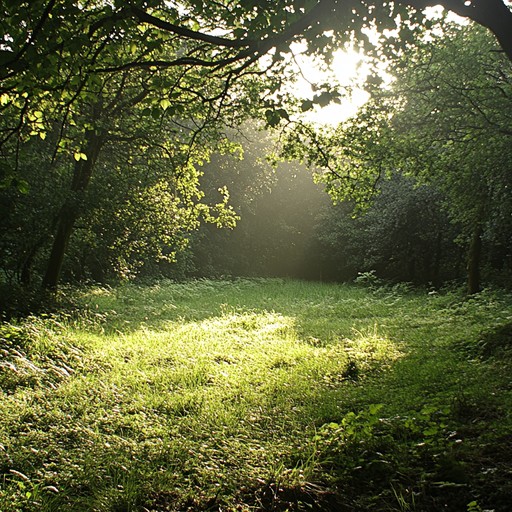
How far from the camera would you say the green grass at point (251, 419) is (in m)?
3.69

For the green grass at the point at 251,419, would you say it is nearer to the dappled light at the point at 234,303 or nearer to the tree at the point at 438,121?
the dappled light at the point at 234,303

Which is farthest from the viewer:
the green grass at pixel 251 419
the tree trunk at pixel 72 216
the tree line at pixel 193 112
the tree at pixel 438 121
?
the tree trunk at pixel 72 216

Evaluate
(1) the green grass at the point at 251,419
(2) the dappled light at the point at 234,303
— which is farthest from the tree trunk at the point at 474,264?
(1) the green grass at the point at 251,419

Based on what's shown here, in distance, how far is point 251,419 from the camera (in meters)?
5.39

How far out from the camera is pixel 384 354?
829 centimetres

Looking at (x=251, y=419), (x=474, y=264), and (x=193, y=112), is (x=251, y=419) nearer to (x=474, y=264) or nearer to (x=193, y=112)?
(x=193, y=112)

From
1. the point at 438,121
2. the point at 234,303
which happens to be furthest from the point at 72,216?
the point at 438,121

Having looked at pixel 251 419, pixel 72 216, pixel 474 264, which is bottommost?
pixel 251 419

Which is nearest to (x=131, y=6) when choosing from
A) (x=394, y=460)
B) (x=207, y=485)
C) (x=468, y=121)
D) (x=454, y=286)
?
(x=207, y=485)

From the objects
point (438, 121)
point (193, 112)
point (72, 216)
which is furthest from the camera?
point (72, 216)

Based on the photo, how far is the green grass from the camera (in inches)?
145

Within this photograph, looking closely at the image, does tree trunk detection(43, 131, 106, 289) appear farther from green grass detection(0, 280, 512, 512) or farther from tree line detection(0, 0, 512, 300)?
green grass detection(0, 280, 512, 512)

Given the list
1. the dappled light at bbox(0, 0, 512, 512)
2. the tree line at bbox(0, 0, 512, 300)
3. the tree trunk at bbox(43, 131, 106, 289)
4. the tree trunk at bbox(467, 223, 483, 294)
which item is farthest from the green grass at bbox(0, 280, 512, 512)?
the tree trunk at bbox(467, 223, 483, 294)

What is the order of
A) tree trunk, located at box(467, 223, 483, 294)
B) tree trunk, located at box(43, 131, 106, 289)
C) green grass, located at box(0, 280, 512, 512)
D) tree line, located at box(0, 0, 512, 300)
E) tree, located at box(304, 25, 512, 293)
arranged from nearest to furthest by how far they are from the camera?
→ green grass, located at box(0, 280, 512, 512) → tree line, located at box(0, 0, 512, 300) → tree, located at box(304, 25, 512, 293) → tree trunk, located at box(43, 131, 106, 289) → tree trunk, located at box(467, 223, 483, 294)
